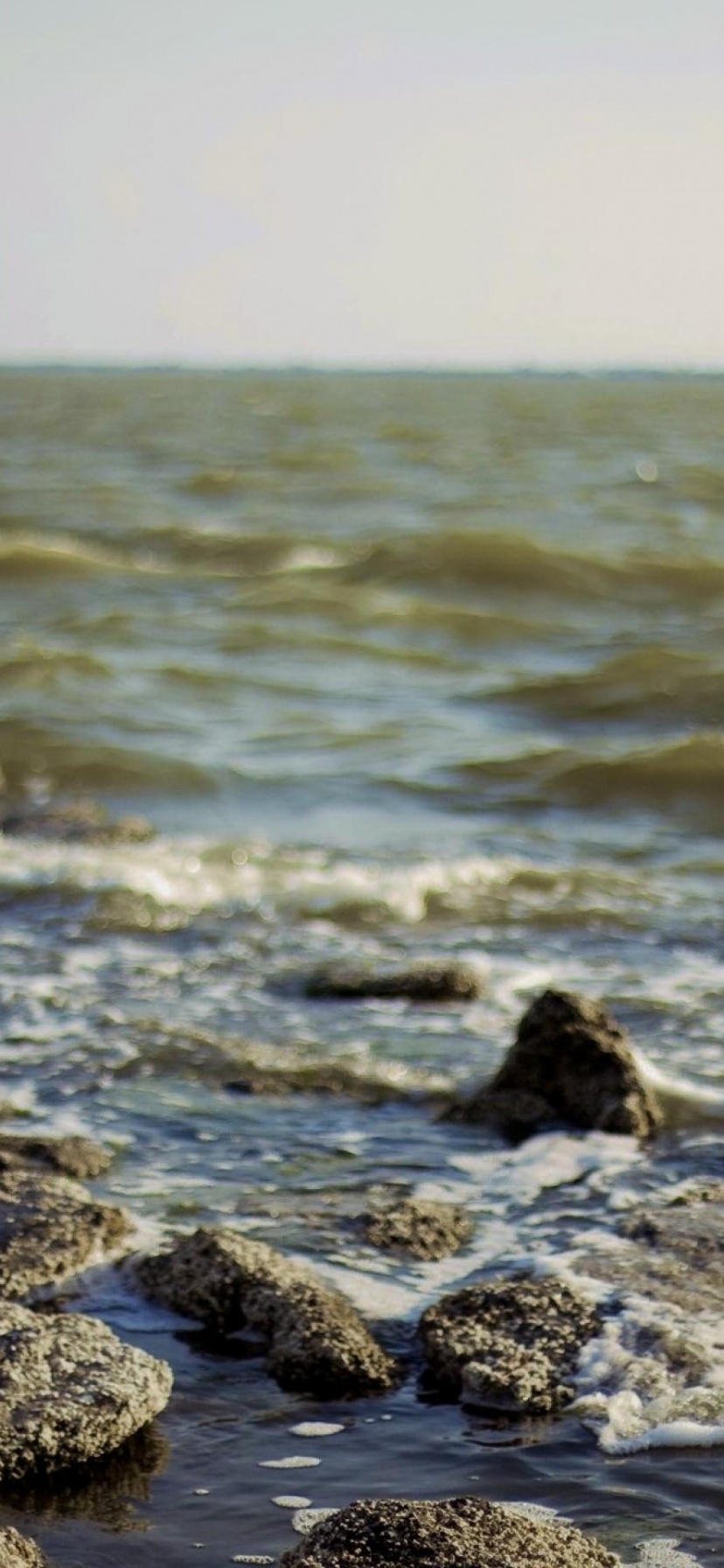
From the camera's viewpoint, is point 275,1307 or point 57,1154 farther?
point 57,1154

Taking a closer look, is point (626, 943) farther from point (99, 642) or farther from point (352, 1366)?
point (99, 642)

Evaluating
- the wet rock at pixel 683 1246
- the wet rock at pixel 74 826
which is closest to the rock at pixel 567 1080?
the wet rock at pixel 683 1246

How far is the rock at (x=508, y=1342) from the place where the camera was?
5.10m

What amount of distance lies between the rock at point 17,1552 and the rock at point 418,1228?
2027 mm

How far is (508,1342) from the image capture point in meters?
5.24

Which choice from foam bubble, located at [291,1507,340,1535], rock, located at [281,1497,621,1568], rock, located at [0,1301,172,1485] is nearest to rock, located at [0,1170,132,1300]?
rock, located at [0,1301,172,1485]

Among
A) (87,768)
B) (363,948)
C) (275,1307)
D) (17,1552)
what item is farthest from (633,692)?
(17,1552)

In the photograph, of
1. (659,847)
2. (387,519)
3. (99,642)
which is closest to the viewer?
(659,847)

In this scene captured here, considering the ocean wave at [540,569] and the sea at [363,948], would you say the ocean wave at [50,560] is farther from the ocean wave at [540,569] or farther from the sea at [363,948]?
the ocean wave at [540,569]

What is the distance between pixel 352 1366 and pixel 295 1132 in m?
2.07

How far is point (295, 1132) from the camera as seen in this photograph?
284 inches

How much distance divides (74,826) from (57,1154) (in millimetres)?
5709

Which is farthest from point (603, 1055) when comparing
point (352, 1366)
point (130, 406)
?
point (130, 406)

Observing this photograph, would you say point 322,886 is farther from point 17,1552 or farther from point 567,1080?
point 17,1552
